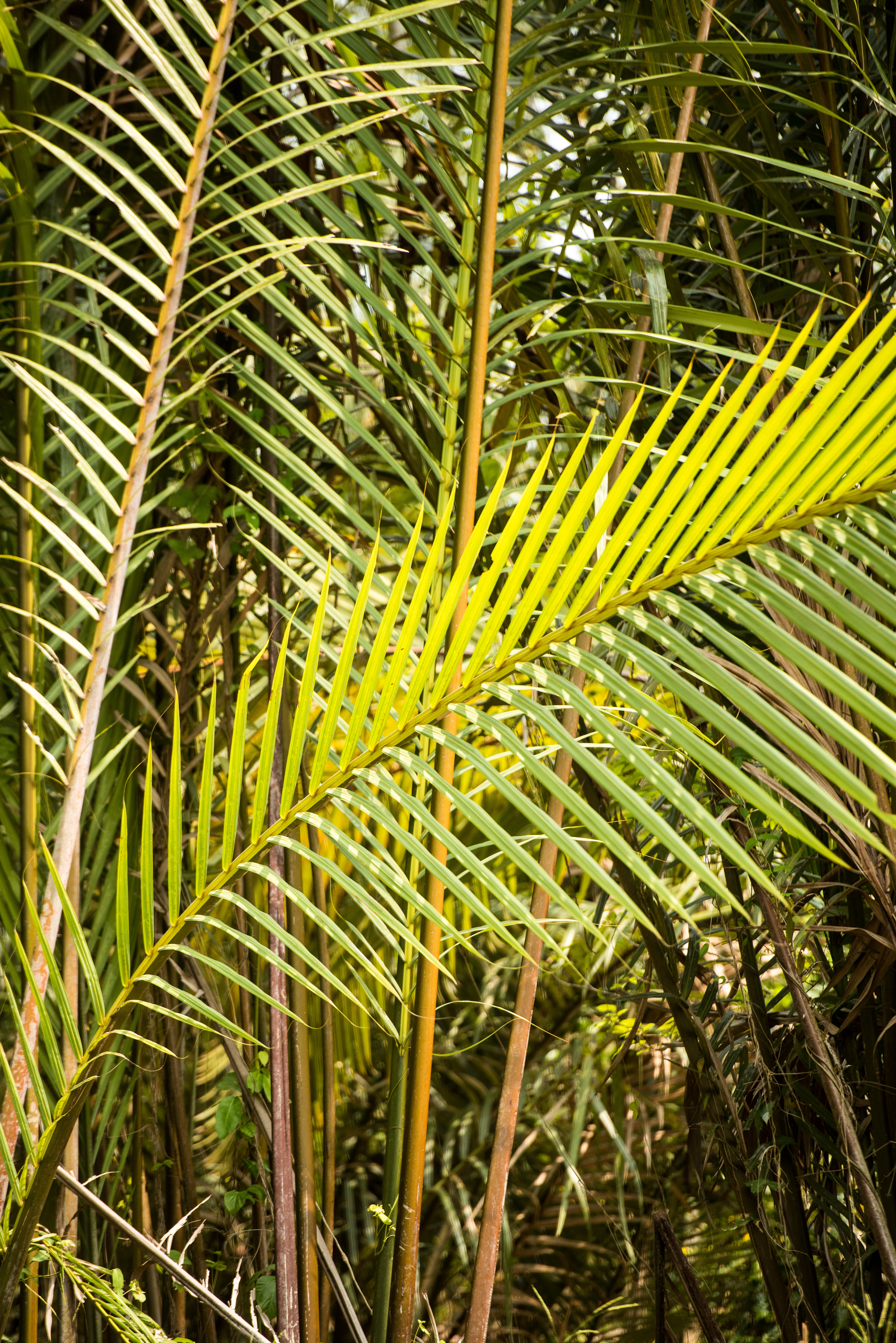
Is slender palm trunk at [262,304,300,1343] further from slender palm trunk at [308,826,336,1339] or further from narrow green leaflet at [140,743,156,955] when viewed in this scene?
narrow green leaflet at [140,743,156,955]

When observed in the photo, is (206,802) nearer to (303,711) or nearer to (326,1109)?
(303,711)

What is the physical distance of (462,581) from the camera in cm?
53

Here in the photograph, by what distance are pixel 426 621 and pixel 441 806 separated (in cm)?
30

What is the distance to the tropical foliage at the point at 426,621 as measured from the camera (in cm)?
48

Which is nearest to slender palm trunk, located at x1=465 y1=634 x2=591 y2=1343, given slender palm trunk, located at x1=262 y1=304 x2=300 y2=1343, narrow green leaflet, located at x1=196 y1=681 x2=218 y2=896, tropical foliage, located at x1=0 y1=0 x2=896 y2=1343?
tropical foliage, located at x1=0 y1=0 x2=896 y2=1343

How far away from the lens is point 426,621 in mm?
1006

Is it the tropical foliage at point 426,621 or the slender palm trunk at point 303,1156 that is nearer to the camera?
the tropical foliage at point 426,621

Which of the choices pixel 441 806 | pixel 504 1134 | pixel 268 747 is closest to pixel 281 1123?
pixel 504 1134

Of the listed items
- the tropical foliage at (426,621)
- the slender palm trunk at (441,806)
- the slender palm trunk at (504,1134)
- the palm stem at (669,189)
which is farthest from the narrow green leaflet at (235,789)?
the palm stem at (669,189)

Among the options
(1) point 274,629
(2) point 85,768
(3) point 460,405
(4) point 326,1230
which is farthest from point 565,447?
(4) point 326,1230

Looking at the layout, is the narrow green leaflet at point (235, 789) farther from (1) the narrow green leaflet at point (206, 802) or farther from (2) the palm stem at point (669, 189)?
(2) the palm stem at point (669, 189)

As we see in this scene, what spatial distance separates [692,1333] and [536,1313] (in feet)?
1.05

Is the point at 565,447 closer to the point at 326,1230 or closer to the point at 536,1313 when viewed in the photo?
the point at 326,1230

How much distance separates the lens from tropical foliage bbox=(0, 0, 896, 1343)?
19.1 inches
